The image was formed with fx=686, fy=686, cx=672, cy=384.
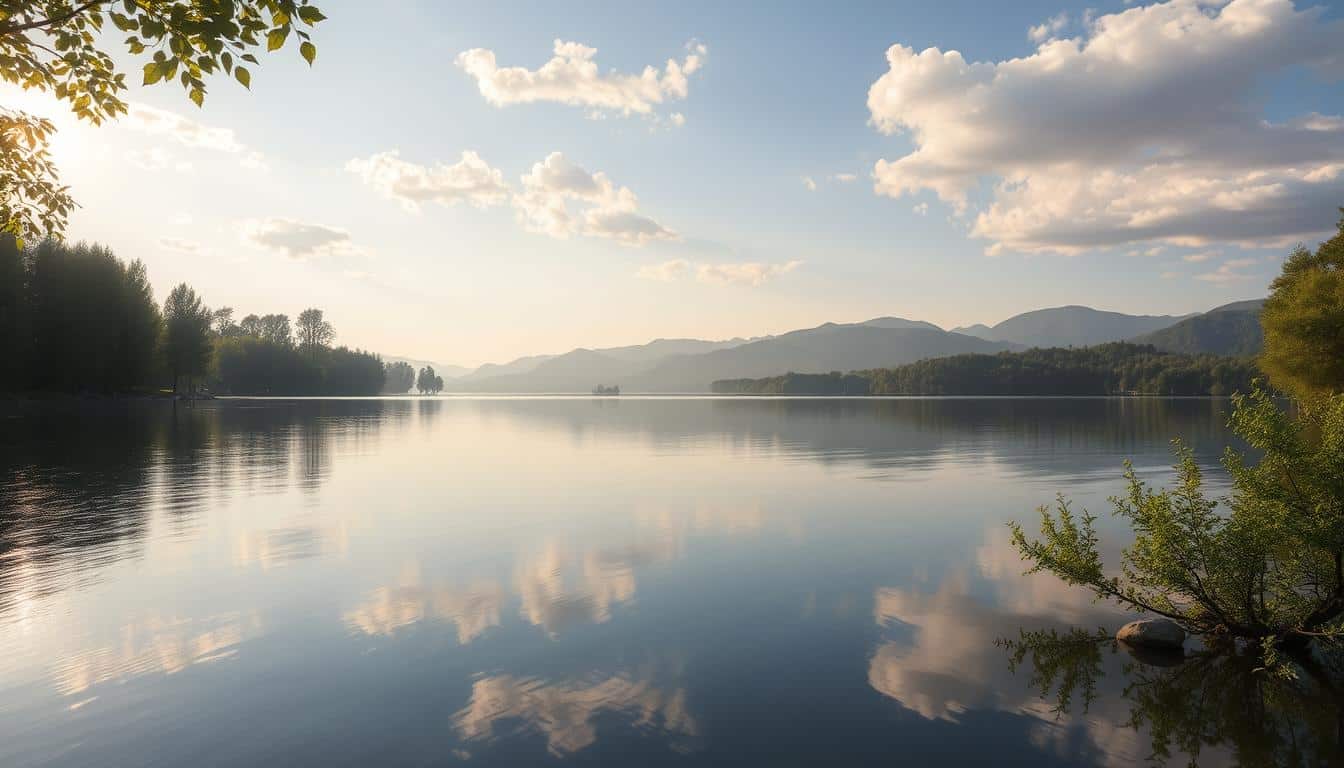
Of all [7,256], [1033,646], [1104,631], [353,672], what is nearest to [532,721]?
[353,672]

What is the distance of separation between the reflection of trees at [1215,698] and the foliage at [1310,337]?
68573 millimetres

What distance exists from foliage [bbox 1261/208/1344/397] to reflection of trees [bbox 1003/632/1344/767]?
68573 mm

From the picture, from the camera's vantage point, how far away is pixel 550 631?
15.4 meters

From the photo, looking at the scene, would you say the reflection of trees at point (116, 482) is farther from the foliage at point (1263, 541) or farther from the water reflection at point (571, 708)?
the foliage at point (1263, 541)

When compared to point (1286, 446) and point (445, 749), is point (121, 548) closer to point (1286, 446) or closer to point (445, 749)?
point (445, 749)

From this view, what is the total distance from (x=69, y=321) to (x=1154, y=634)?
153m

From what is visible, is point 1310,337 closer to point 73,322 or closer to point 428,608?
point 428,608

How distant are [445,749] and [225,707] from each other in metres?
4.35

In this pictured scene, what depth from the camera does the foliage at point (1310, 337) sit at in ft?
208

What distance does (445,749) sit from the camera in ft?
34.2

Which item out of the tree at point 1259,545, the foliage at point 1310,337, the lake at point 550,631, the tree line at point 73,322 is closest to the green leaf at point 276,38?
the lake at point 550,631

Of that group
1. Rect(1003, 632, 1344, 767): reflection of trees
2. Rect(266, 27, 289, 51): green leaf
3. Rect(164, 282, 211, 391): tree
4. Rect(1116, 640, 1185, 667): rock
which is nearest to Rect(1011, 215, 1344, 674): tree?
Rect(1003, 632, 1344, 767): reflection of trees

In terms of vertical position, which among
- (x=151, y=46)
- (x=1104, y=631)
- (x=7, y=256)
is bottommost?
(x=1104, y=631)

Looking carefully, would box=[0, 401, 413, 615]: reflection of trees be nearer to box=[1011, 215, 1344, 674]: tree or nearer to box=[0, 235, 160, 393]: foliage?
box=[1011, 215, 1344, 674]: tree
